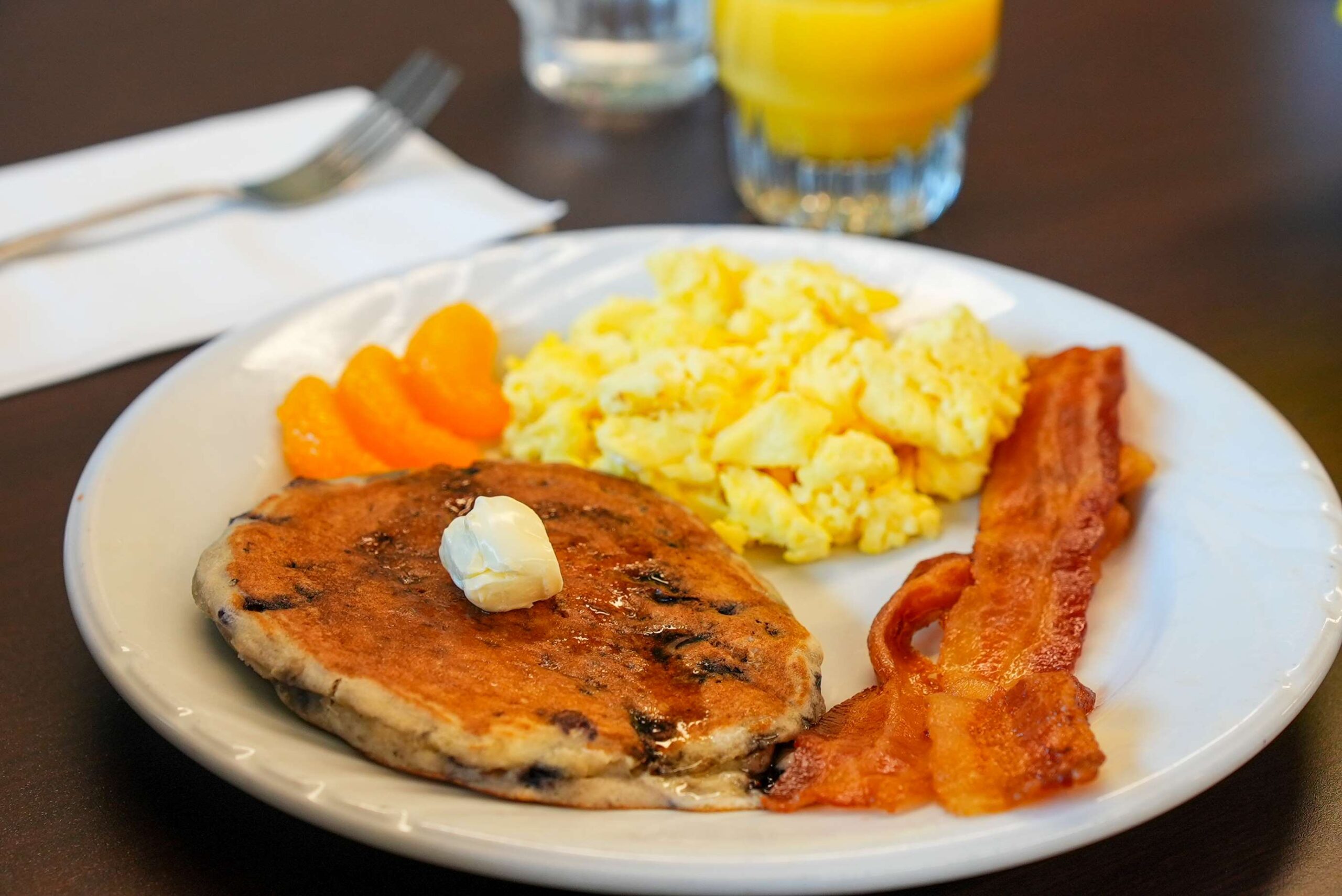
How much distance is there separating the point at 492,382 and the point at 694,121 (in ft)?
4.59

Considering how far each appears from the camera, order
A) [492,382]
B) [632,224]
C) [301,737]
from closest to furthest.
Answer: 1. [301,737]
2. [492,382]
3. [632,224]

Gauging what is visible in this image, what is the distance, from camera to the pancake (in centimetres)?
119

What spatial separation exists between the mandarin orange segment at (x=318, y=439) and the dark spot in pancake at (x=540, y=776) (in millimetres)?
795

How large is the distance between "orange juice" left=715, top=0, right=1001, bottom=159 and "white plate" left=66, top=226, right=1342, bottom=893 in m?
0.42

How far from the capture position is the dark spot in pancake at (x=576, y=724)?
1194 millimetres

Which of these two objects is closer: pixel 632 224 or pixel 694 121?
pixel 632 224

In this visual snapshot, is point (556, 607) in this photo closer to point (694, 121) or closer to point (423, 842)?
point (423, 842)

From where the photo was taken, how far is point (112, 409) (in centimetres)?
211

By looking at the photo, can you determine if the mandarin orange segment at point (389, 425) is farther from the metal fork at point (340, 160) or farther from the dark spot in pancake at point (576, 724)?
the metal fork at point (340, 160)

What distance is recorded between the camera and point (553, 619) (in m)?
1.39

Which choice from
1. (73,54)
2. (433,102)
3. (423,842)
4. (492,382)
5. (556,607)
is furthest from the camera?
(73,54)

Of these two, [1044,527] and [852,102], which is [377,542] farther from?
[852,102]

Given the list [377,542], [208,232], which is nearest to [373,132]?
[208,232]

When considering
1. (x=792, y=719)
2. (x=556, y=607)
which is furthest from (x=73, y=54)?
(x=792, y=719)
